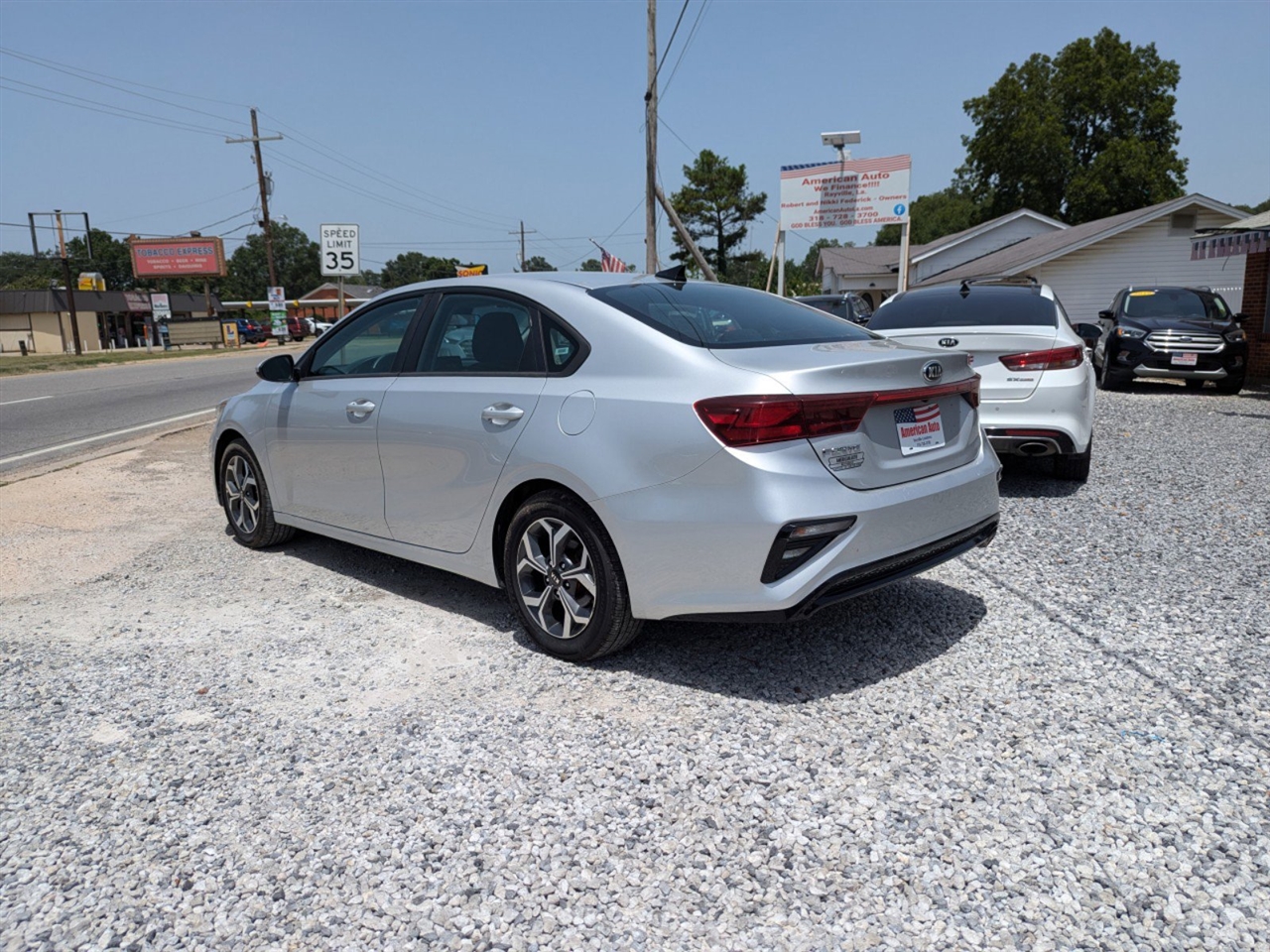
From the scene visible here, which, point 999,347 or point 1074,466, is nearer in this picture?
point 999,347

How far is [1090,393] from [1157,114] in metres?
55.8

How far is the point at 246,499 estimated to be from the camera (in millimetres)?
5633

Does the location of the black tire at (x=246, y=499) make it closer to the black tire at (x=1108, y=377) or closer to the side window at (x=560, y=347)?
the side window at (x=560, y=347)

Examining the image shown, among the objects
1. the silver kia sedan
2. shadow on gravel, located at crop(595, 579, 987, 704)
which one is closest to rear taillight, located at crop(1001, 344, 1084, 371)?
shadow on gravel, located at crop(595, 579, 987, 704)

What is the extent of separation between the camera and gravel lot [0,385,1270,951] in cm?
228

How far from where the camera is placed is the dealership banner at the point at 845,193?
84.5ft

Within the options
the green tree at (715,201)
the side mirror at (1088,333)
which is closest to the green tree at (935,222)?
the green tree at (715,201)

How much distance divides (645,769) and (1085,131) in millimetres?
61135

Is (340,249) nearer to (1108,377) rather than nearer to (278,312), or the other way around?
(1108,377)

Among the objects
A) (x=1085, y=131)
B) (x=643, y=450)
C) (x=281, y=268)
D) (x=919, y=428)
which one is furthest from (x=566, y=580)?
(x=281, y=268)

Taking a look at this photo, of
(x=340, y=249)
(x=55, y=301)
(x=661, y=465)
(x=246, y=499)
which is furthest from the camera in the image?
(x=55, y=301)

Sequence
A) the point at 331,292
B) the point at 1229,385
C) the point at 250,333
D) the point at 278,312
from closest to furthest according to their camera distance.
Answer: the point at 1229,385
the point at 278,312
the point at 250,333
the point at 331,292

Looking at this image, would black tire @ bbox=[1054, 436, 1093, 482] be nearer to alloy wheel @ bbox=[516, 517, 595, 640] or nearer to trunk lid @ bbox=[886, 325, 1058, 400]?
trunk lid @ bbox=[886, 325, 1058, 400]

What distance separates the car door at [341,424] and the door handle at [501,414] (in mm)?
873
